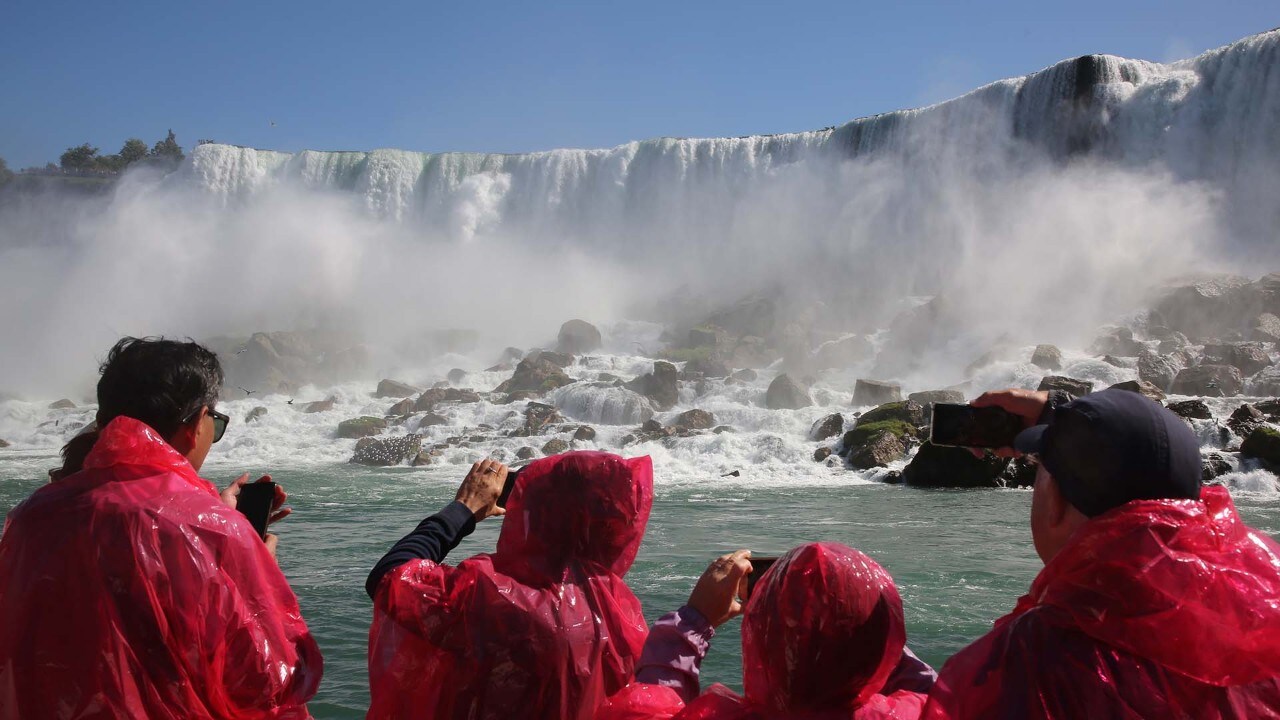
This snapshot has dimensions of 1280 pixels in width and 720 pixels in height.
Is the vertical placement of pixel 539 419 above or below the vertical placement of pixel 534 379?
below

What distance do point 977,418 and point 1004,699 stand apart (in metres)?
1.05

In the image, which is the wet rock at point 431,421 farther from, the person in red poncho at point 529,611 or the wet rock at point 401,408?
the person in red poncho at point 529,611

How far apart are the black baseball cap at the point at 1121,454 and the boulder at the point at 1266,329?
79.3 ft

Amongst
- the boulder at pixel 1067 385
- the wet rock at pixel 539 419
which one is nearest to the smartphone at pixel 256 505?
the boulder at pixel 1067 385

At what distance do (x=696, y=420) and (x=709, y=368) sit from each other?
675 centimetres

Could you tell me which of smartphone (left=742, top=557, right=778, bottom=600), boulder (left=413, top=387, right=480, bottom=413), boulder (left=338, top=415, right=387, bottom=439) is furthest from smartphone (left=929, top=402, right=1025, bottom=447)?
boulder (left=413, top=387, right=480, bottom=413)

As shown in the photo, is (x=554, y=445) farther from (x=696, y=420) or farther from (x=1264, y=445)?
(x=1264, y=445)

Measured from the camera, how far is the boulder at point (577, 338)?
106ft

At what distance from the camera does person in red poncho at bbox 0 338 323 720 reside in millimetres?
1605

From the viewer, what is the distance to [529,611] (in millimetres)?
1802

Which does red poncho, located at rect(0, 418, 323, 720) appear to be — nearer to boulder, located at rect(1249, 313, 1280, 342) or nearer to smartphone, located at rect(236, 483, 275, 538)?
smartphone, located at rect(236, 483, 275, 538)

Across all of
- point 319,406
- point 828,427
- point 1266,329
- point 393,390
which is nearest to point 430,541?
point 828,427

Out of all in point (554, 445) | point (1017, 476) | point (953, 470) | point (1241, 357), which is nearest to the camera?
point (1017, 476)

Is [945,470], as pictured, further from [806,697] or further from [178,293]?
[178,293]
